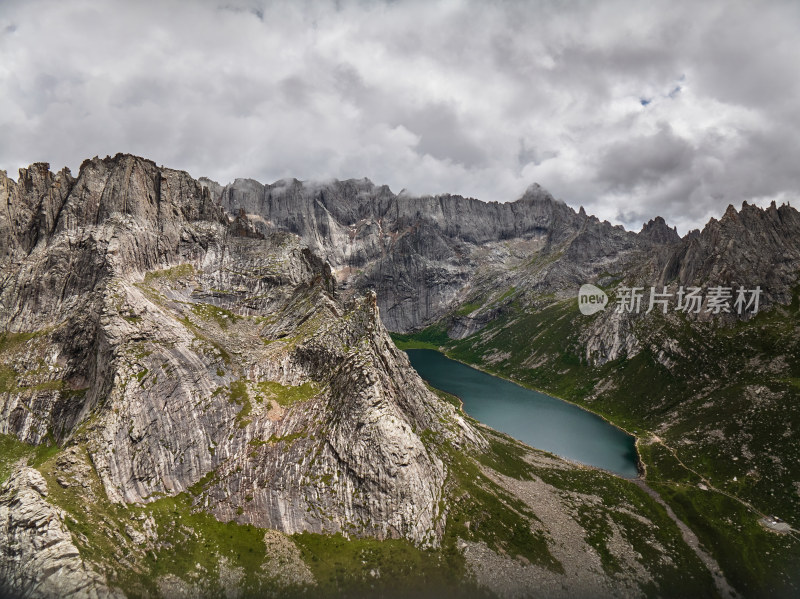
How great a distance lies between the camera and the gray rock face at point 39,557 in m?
40.0

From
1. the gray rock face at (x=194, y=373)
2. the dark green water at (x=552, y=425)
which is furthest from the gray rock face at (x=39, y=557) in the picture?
the dark green water at (x=552, y=425)

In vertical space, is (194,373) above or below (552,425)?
above

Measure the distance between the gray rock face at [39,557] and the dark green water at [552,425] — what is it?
105393 mm

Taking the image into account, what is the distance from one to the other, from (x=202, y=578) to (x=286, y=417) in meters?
25.3

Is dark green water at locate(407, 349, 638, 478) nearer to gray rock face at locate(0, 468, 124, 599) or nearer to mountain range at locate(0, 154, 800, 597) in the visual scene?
mountain range at locate(0, 154, 800, 597)

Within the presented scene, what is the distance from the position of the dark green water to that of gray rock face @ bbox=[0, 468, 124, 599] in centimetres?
10539

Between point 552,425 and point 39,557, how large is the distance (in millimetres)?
131756

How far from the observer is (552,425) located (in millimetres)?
136500

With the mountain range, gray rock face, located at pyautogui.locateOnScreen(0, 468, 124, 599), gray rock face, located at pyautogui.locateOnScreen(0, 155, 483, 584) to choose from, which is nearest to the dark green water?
the mountain range

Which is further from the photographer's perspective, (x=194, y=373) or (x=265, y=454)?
(x=194, y=373)

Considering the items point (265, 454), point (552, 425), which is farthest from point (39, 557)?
point (552, 425)

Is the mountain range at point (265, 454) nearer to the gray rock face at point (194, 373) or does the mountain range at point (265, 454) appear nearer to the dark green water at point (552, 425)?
the gray rock face at point (194, 373)

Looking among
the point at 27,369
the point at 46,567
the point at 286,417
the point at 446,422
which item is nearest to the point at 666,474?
the point at 446,422

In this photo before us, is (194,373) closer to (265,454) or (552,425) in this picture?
(265,454)
